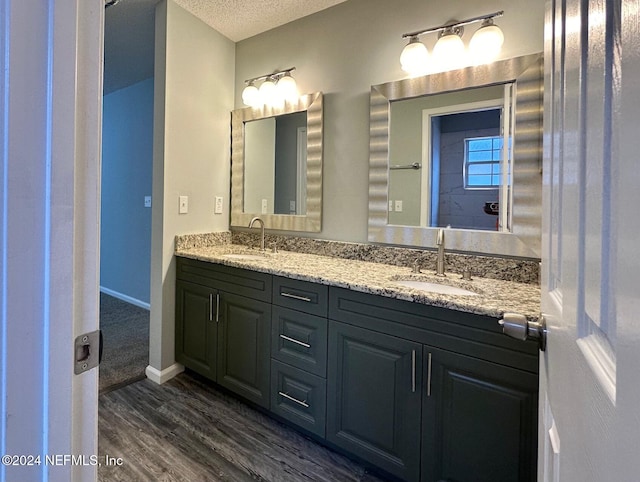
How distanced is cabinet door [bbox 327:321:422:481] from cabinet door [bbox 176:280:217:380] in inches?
35.3

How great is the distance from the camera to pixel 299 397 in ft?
5.47

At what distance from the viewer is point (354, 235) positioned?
2.10m

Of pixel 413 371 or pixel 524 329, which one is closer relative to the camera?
pixel 524 329

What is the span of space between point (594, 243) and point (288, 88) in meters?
2.24

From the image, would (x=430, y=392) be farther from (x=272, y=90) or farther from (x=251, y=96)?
(x=251, y=96)

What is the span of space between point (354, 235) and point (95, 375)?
1701 mm

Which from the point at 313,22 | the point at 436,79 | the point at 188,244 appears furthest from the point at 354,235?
the point at 313,22

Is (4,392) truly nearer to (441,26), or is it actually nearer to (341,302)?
(341,302)

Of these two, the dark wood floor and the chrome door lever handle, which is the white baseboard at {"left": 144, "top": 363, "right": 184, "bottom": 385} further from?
the chrome door lever handle

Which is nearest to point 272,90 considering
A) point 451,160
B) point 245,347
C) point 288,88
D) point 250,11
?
point 288,88

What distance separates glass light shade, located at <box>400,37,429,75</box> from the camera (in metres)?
1.74

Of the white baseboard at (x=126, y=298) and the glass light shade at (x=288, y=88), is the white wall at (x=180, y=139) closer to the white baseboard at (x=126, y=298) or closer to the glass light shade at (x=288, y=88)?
the glass light shade at (x=288, y=88)

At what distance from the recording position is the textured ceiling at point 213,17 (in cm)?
212

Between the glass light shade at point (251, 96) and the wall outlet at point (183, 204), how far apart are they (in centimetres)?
84
